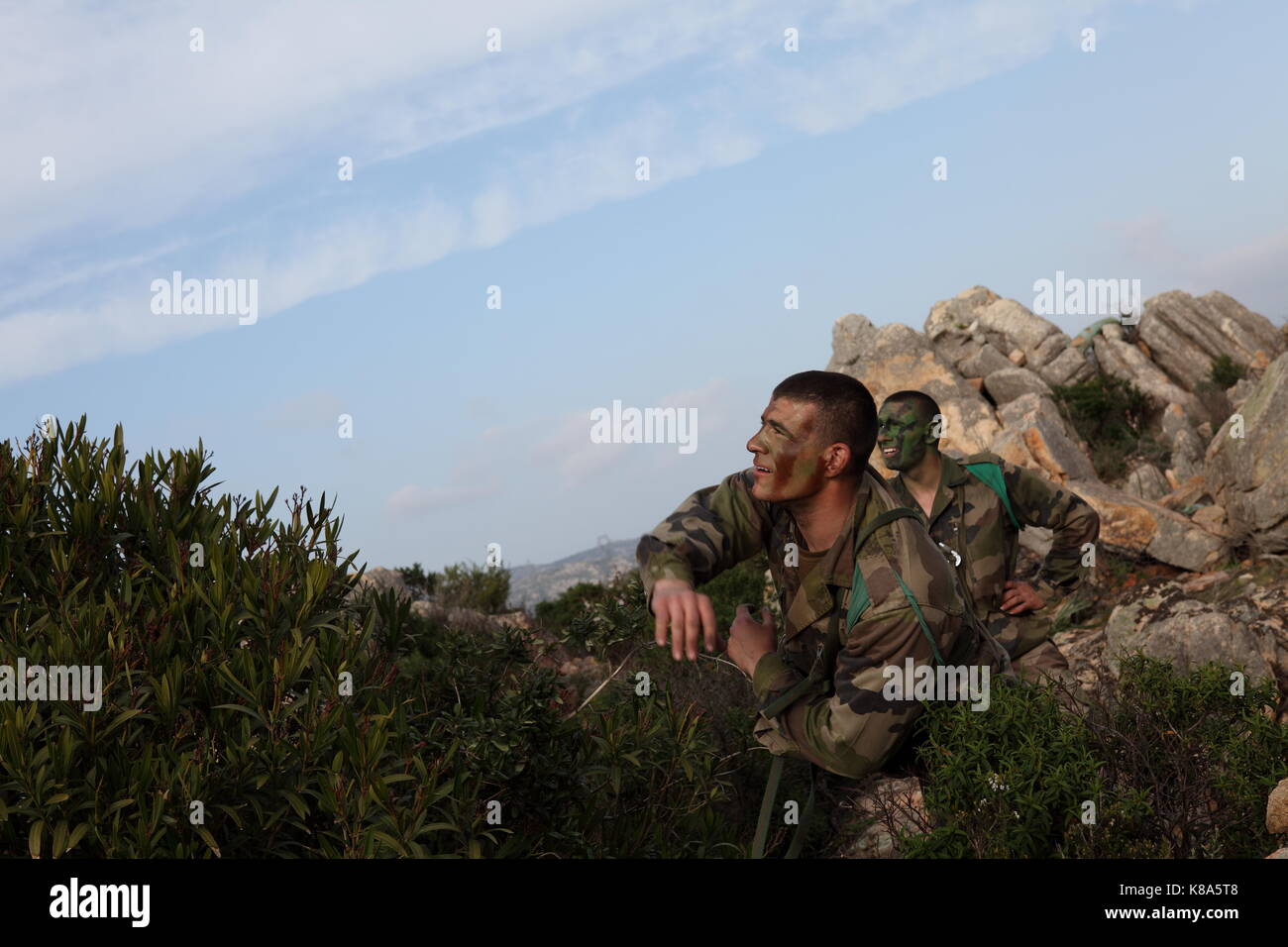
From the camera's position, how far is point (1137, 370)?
79.1 feet

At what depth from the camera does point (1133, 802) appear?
11.1ft

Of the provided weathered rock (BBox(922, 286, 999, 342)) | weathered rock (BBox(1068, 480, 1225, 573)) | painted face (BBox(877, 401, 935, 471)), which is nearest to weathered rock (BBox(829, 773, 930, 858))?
painted face (BBox(877, 401, 935, 471))

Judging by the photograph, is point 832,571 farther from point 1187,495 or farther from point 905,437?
point 1187,495

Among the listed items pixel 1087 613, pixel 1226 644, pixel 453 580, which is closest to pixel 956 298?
pixel 453 580

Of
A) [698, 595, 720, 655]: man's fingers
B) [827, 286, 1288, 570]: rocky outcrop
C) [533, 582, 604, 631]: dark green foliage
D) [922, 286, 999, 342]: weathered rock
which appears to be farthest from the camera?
[922, 286, 999, 342]: weathered rock

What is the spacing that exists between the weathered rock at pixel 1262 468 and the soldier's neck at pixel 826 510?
9.75 meters

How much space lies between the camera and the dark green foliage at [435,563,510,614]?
19578 mm

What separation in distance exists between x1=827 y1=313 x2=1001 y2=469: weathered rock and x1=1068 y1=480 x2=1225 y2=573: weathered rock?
13.5ft

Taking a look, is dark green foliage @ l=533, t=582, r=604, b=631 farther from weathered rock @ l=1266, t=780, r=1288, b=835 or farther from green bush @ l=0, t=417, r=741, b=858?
weathered rock @ l=1266, t=780, r=1288, b=835

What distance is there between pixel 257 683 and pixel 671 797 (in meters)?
1.89

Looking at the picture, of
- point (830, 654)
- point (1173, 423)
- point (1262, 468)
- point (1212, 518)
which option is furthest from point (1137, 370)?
point (830, 654)

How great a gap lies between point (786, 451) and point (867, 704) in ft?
2.58

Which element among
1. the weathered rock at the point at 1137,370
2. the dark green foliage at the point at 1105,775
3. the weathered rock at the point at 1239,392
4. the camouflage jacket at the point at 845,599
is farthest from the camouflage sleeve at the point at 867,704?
the weathered rock at the point at 1137,370

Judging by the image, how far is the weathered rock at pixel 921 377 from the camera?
18531mm
